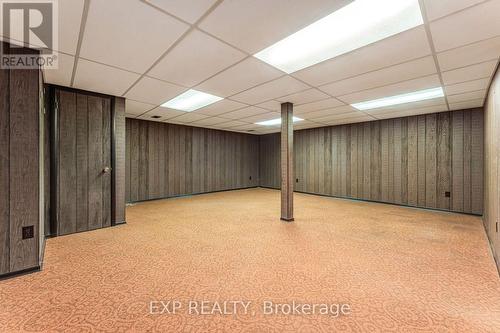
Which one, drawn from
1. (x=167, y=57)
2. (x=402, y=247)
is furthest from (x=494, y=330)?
(x=167, y=57)

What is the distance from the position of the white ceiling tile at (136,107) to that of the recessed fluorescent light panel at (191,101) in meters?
0.36

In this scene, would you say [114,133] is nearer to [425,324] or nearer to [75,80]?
[75,80]

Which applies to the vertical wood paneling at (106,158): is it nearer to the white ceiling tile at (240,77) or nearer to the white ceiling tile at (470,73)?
the white ceiling tile at (240,77)

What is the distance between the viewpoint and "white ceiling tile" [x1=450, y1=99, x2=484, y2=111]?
4.20 meters

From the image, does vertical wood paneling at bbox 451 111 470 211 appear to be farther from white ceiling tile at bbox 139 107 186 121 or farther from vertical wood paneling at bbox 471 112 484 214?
white ceiling tile at bbox 139 107 186 121

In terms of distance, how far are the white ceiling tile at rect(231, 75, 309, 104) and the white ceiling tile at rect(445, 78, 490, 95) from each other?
220cm

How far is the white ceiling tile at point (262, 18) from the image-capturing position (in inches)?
62.9

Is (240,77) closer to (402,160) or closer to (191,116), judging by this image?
(191,116)

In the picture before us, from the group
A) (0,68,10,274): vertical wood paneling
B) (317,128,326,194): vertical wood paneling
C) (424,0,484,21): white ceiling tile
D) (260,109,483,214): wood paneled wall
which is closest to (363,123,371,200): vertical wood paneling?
(260,109,483,214): wood paneled wall

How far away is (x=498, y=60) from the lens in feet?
7.98

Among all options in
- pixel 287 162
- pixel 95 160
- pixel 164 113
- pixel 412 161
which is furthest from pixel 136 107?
pixel 412 161

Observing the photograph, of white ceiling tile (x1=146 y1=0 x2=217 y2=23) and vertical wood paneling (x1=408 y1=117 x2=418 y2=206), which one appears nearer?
white ceiling tile (x1=146 y1=0 x2=217 y2=23)

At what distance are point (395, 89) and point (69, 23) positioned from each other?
4.06m

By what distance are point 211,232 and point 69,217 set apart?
2161 millimetres
